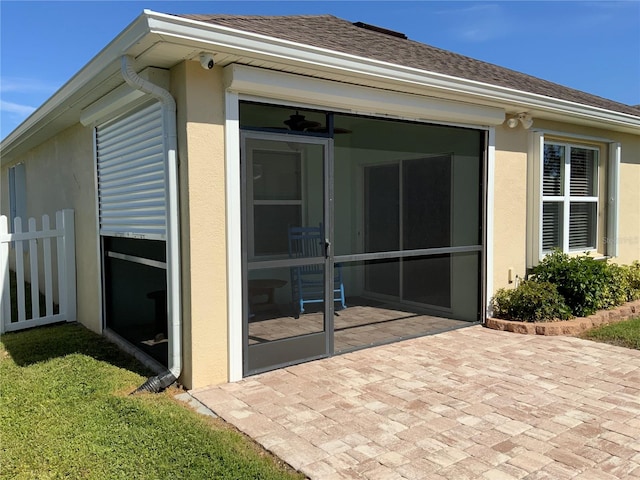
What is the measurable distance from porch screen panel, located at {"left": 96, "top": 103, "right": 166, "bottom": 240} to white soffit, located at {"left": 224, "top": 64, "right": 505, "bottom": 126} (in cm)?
78

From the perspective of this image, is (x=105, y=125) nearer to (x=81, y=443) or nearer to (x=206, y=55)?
(x=206, y=55)

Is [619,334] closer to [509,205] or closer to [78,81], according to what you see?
[509,205]

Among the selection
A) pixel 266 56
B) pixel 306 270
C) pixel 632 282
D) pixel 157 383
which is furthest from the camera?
pixel 632 282

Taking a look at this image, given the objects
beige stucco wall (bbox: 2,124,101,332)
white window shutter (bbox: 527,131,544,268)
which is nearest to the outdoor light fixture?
white window shutter (bbox: 527,131,544,268)

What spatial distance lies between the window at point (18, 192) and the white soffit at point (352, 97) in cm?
805

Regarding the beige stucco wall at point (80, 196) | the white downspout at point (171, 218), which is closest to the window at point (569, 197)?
the white downspout at point (171, 218)

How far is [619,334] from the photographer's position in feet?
18.1

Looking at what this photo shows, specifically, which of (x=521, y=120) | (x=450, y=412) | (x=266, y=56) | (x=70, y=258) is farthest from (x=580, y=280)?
(x=70, y=258)

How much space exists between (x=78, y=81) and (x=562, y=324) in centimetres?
573

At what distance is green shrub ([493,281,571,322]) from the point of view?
5.77 m

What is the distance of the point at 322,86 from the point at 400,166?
2.03 m

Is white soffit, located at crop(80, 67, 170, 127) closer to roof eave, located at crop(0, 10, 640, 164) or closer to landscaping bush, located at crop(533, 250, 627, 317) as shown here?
roof eave, located at crop(0, 10, 640, 164)

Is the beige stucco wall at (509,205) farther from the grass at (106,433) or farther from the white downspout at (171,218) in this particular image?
the grass at (106,433)

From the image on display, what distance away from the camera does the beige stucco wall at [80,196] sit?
5.67 metres
